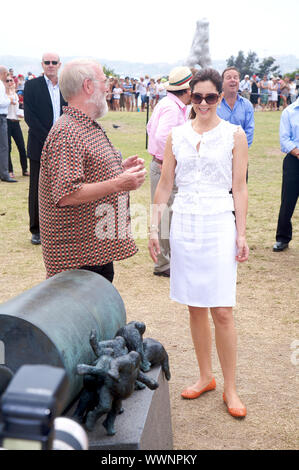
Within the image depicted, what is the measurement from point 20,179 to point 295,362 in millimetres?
9235

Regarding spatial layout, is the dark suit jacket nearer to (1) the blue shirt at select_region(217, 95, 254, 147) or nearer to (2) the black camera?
(1) the blue shirt at select_region(217, 95, 254, 147)

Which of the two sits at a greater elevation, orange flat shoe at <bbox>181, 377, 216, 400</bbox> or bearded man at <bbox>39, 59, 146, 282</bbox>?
bearded man at <bbox>39, 59, 146, 282</bbox>

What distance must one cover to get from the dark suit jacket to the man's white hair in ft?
12.6

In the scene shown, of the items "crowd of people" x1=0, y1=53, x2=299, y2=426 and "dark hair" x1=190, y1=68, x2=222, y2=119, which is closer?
"crowd of people" x1=0, y1=53, x2=299, y2=426

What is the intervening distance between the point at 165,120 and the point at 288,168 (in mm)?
2226

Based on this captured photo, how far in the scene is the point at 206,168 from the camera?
10.4 feet

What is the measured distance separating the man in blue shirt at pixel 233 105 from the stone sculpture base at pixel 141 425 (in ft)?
13.1

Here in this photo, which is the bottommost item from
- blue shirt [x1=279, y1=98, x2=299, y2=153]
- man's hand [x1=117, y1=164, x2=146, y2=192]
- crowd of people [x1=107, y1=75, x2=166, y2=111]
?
crowd of people [x1=107, y1=75, x2=166, y2=111]

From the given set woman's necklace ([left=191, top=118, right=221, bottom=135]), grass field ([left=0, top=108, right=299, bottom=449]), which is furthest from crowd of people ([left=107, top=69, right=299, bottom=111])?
woman's necklace ([left=191, top=118, right=221, bottom=135])

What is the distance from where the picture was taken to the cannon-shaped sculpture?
2098 millimetres

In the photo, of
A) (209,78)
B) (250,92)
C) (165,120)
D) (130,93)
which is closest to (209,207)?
(209,78)

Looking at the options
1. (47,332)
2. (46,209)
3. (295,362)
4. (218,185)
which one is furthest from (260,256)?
(47,332)

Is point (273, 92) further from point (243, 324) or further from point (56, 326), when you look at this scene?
Result: point (56, 326)

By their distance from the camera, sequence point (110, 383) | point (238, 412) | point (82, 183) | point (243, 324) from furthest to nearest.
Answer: point (243, 324)
point (238, 412)
point (82, 183)
point (110, 383)
